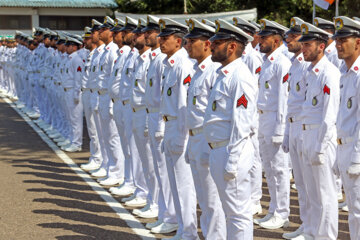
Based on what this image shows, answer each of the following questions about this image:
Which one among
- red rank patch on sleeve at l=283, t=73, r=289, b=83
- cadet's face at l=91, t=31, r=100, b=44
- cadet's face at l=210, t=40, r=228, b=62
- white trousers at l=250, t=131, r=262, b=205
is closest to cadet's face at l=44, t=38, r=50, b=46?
cadet's face at l=91, t=31, r=100, b=44

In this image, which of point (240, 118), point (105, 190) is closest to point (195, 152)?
point (240, 118)

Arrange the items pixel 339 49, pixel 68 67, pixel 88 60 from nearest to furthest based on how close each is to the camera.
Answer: pixel 339 49, pixel 88 60, pixel 68 67

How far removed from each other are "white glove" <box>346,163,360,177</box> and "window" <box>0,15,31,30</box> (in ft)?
145

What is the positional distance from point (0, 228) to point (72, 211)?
1172mm

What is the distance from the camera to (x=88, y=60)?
1199 centimetres

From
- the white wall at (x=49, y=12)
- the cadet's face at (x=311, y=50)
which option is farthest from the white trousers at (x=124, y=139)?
the white wall at (x=49, y=12)

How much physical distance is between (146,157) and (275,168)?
1764 millimetres

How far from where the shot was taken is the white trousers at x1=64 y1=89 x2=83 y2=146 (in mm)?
14055

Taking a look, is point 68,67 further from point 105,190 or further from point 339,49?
point 339,49

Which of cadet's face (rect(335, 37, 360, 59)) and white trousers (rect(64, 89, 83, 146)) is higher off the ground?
cadet's face (rect(335, 37, 360, 59))

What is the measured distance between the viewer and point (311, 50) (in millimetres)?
6680

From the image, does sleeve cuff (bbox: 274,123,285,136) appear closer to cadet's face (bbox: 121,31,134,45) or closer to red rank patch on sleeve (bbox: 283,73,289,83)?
red rank patch on sleeve (bbox: 283,73,289,83)

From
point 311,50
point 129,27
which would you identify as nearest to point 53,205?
point 129,27

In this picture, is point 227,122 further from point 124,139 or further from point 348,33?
point 124,139
